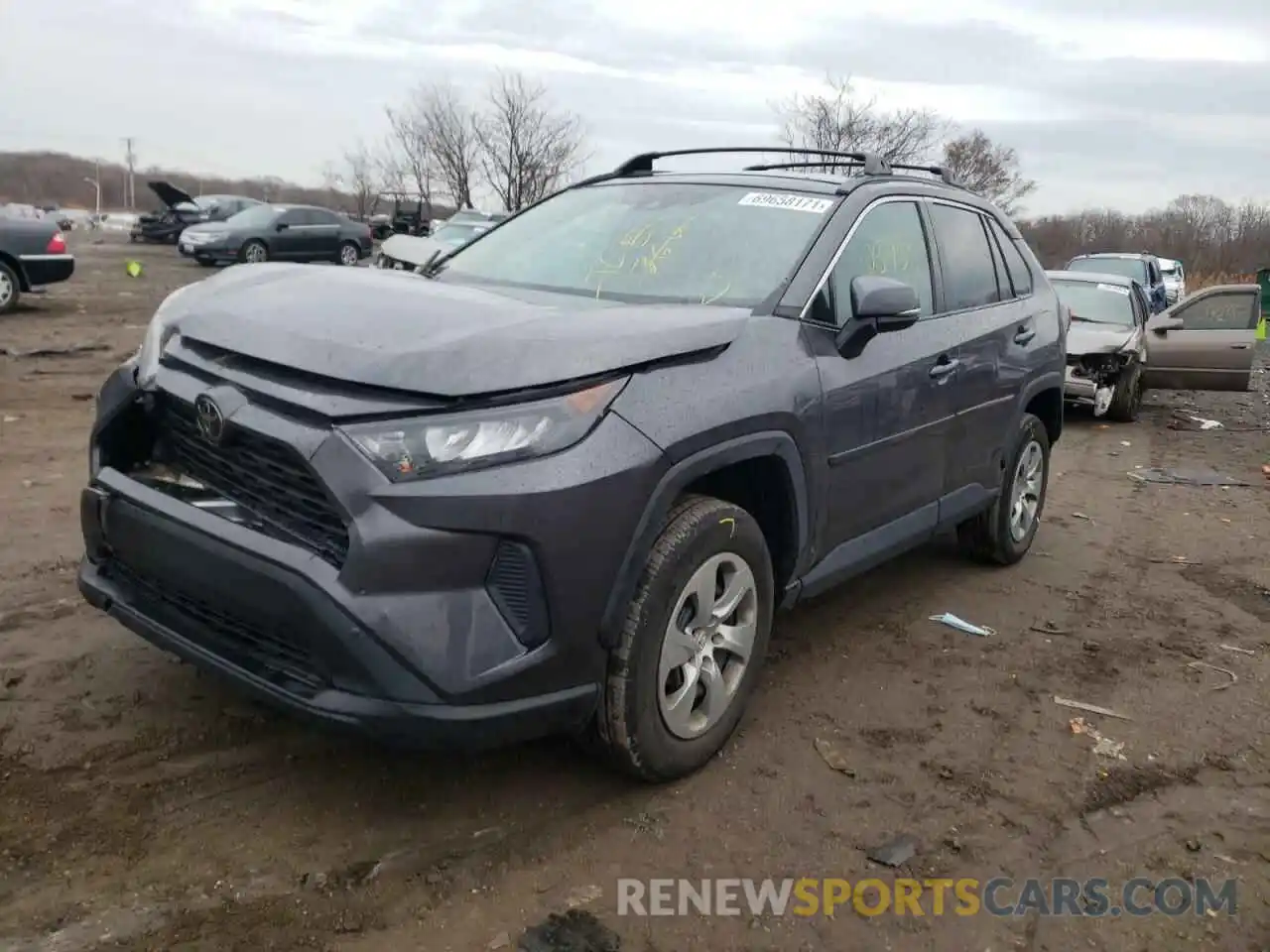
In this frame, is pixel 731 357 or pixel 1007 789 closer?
pixel 731 357

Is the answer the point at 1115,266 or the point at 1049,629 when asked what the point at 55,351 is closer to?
the point at 1049,629

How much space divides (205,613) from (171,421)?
0.60 meters

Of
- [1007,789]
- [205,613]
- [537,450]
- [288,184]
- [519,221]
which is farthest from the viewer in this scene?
[288,184]

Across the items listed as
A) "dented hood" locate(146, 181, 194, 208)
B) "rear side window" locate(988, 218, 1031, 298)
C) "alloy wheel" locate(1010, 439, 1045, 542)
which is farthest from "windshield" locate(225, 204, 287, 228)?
"alloy wheel" locate(1010, 439, 1045, 542)

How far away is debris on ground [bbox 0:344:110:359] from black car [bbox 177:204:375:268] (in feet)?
39.3

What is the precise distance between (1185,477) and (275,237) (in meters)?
20.2

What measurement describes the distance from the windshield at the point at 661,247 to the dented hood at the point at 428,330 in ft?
0.99

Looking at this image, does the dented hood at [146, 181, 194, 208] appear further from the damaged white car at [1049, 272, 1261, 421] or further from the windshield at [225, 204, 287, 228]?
the damaged white car at [1049, 272, 1261, 421]

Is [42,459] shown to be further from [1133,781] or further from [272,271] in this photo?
[1133,781]

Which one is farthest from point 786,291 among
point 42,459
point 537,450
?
point 42,459

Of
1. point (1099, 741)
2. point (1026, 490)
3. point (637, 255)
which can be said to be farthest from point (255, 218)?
point (1099, 741)

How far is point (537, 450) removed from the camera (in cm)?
250

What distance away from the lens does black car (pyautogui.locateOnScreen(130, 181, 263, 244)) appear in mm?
30219

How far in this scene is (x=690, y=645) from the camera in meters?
3.00
